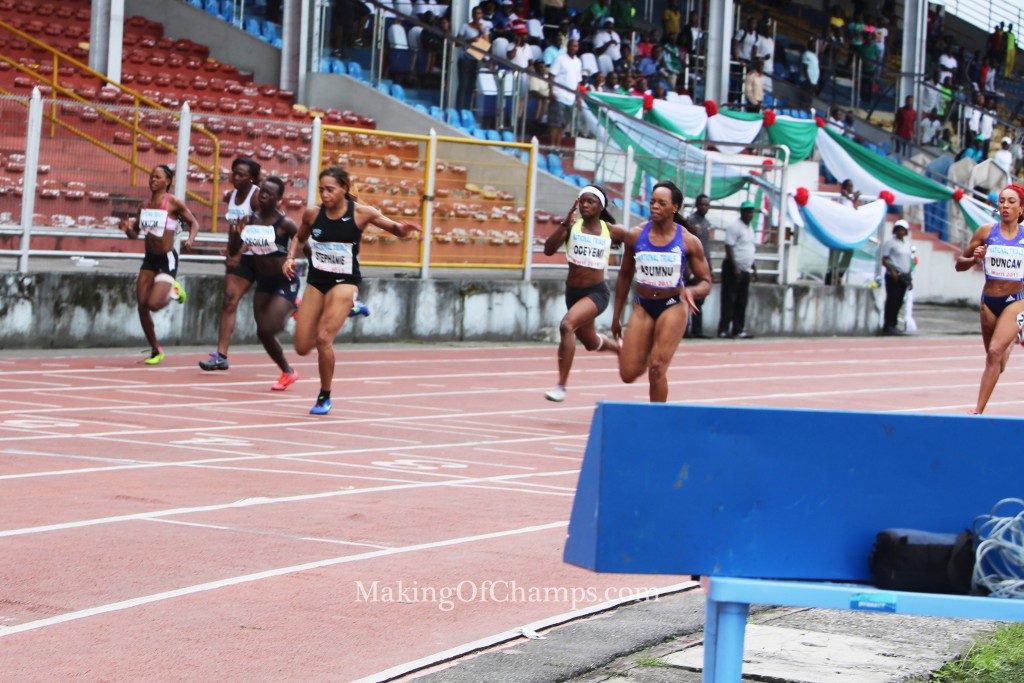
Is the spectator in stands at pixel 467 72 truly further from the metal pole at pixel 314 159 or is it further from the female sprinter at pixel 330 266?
the female sprinter at pixel 330 266

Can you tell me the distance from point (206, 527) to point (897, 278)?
832 inches

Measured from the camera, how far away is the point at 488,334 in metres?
21.9

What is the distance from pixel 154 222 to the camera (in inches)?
637

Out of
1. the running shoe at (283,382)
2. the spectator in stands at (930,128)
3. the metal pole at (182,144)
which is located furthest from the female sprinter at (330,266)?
the spectator in stands at (930,128)

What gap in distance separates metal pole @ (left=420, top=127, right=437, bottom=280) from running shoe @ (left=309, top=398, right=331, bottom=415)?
7696 millimetres

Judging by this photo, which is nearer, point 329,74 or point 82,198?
point 82,198

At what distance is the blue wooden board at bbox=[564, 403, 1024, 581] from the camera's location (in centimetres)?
466

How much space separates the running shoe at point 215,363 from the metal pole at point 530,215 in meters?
6.79

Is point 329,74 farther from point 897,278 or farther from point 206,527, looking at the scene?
point 206,527

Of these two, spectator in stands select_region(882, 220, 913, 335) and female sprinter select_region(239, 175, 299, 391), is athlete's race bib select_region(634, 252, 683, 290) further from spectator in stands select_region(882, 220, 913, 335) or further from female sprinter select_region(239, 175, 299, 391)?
spectator in stands select_region(882, 220, 913, 335)

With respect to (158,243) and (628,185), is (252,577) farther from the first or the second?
(628,185)

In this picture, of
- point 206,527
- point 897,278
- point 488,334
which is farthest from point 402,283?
point 206,527

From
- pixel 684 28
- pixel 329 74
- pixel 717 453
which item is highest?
pixel 684 28

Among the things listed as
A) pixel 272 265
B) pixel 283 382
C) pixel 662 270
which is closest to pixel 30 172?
pixel 272 265
